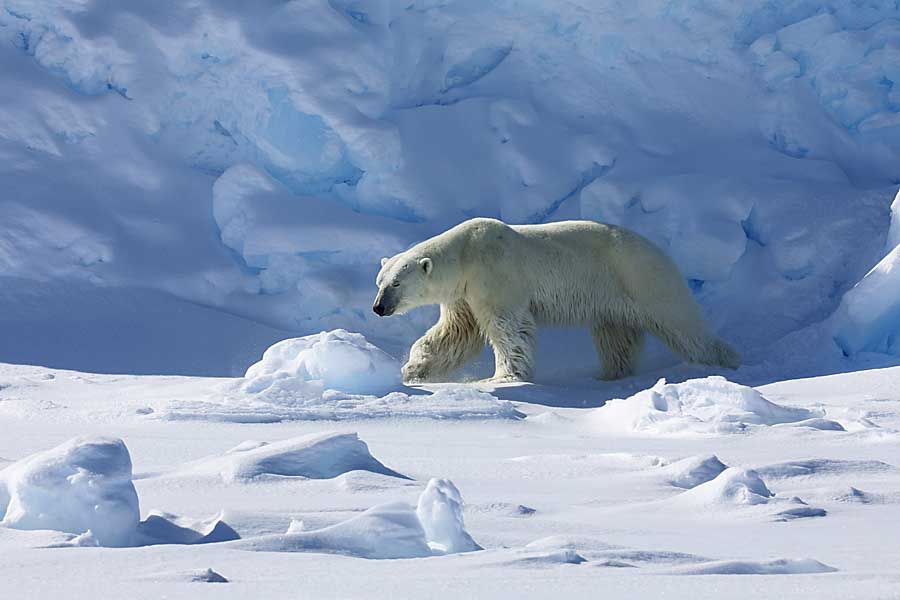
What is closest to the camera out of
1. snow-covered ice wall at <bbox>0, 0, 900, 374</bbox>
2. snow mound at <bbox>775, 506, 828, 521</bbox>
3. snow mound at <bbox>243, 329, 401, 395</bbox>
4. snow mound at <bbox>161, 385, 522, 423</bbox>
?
snow mound at <bbox>775, 506, 828, 521</bbox>

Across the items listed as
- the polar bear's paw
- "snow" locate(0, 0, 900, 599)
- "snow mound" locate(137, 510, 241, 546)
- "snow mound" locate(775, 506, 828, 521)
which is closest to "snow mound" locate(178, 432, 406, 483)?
"snow mound" locate(137, 510, 241, 546)

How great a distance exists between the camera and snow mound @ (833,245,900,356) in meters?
8.77

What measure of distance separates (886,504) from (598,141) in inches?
318

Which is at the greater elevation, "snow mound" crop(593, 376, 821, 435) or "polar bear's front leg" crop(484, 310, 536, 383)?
"polar bear's front leg" crop(484, 310, 536, 383)

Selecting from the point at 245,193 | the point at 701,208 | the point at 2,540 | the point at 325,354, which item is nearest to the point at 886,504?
the point at 2,540

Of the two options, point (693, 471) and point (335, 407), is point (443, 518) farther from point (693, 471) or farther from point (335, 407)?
point (335, 407)

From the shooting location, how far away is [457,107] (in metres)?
11.6

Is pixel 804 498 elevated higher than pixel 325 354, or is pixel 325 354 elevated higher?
pixel 325 354

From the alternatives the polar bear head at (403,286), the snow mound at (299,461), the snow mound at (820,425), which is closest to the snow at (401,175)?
the polar bear head at (403,286)

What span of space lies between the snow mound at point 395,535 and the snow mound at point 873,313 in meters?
6.82

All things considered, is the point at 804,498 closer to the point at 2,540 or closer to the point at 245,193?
the point at 2,540

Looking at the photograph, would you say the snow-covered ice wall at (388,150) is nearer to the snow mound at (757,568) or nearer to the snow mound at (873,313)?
the snow mound at (873,313)

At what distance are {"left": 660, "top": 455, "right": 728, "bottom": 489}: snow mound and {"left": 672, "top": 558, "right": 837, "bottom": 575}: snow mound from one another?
137cm

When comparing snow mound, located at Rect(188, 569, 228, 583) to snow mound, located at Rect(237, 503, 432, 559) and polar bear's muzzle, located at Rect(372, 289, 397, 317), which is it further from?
polar bear's muzzle, located at Rect(372, 289, 397, 317)
